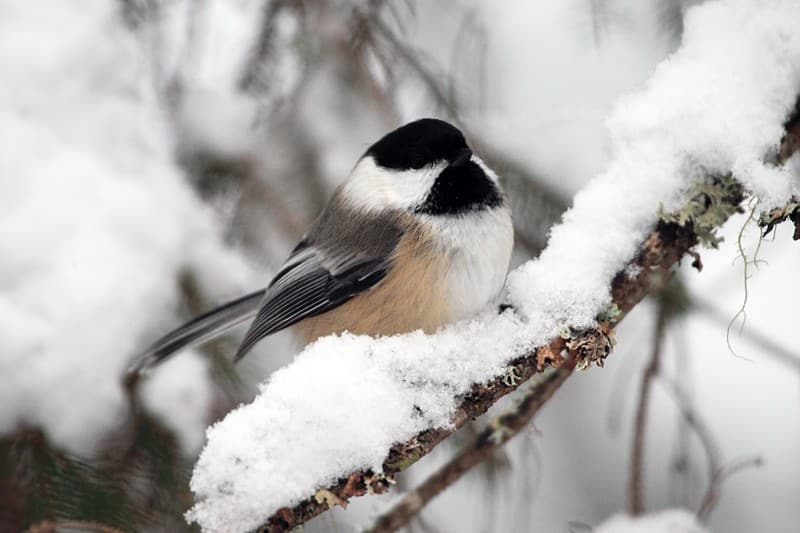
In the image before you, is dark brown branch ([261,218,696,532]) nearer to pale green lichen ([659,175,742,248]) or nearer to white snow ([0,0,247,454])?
pale green lichen ([659,175,742,248])

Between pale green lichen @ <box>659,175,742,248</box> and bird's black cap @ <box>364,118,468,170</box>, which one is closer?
pale green lichen @ <box>659,175,742,248</box>

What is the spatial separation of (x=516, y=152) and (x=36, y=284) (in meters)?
1.11

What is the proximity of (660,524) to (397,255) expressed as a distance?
2.31 ft

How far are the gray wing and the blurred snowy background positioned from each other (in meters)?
Result: 0.15

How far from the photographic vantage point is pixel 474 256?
135 centimetres

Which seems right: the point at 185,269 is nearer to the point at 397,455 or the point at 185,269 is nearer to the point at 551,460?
the point at 397,455

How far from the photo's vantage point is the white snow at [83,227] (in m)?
1.42

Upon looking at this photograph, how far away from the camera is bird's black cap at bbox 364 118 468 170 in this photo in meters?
1.42

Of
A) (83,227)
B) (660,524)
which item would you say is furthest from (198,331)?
(660,524)

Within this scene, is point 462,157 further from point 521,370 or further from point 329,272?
point 521,370

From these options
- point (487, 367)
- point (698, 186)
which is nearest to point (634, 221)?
point (698, 186)

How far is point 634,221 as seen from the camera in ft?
3.73

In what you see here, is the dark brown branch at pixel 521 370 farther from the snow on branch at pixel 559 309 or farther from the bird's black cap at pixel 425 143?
the bird's black cap at pixel 425 143

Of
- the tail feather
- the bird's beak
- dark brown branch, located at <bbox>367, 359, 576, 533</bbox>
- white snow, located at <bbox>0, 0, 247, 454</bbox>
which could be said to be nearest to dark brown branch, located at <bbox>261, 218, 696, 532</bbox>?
dark brown branch, located at <bbox>367, 359, 576, 533</bbox>
